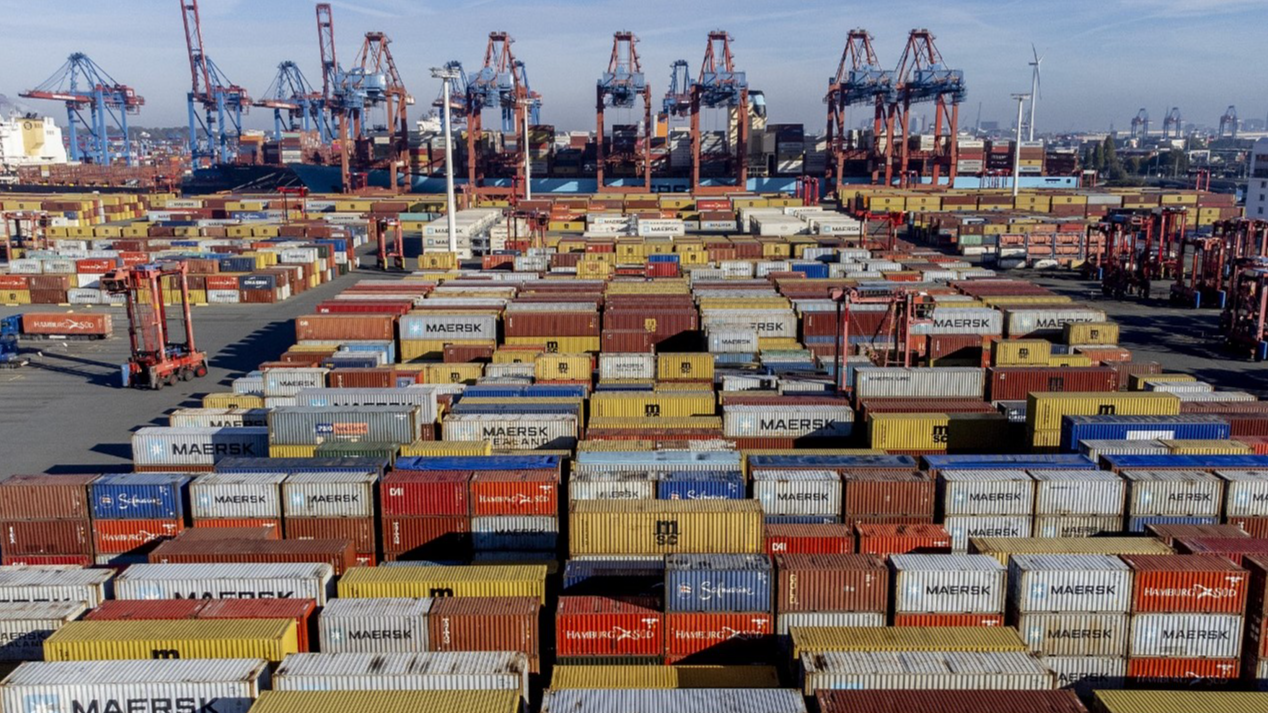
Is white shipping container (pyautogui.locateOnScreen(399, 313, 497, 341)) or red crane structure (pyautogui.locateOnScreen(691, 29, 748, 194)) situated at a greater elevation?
red crane structure (pyautogui.locateOnScreen(691, 29, 748, 194))

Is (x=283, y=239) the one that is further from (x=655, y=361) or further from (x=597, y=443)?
(x=597, y=443)

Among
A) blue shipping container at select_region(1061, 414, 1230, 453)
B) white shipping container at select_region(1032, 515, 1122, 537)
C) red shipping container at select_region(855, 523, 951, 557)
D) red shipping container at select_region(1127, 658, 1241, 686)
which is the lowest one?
red shipping container at select_region(1127, 658, 1241, 686)

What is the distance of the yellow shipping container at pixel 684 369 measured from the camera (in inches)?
1501

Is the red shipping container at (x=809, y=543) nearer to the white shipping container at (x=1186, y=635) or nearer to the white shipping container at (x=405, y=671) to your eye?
the white shipping container at (x=1186, y=635)

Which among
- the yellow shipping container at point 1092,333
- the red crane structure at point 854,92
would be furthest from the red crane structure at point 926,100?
the yellow shipping container at point 1092,333

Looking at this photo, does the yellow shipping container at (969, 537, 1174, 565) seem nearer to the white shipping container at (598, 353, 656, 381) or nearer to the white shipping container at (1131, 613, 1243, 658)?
the white shipping container at (1131, 613, 1243, 658)

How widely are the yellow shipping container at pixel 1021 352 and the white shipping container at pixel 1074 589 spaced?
883 inches

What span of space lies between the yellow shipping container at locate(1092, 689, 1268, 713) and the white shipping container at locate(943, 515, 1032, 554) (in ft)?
30.5

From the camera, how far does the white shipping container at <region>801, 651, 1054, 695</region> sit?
51.2 ft

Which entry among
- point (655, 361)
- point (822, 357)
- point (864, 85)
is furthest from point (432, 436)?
point (864, 85)

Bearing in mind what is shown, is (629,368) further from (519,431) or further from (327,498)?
(327,498)

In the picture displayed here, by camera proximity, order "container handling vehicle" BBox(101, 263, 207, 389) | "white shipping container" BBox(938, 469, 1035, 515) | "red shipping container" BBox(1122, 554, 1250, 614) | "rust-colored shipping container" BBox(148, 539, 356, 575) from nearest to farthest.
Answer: "red shipping container" BBox(1122, 554, 1250, 614), "rust-colored shipping container" BBox(148, 539, 356, 575), "white shipping container" BBox(938, 469, 1035, 515), "container handling vehicle" BBox(101, 263, 207, 389)

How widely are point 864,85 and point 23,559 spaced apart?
115501 millimetres

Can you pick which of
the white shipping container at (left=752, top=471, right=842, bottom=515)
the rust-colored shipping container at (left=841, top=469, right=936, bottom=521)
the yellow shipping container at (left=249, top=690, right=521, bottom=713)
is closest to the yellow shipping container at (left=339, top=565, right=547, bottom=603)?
the yellow shipping container at (left=249, top=690, right=521, bottom=713)
